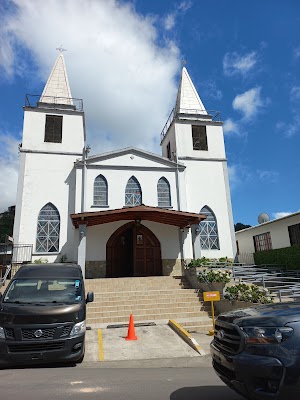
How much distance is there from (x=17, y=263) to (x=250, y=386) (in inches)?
606

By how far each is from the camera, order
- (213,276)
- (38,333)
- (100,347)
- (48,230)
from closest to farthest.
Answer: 1. (38,333)
2. (100,347)
3. (213,276)
4. (48,230)

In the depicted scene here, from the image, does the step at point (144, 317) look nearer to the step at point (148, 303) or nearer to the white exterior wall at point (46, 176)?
the step at point (148, 303)

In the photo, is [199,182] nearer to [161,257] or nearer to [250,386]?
[161,257]

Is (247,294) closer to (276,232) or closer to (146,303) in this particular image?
(146,303)

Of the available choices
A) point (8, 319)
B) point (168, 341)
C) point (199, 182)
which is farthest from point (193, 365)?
point (199, 182)

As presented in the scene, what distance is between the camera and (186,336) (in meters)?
8.72

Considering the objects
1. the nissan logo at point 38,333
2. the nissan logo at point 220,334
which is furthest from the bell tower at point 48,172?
the nissan logo at point 220,334

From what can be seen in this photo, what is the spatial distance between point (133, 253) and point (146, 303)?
18.7 ft

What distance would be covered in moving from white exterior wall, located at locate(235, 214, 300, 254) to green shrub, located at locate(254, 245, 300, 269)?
22.7 inches

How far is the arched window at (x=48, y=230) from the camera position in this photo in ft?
55.8

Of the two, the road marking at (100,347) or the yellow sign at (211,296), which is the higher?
the yellow sign at (211,296)

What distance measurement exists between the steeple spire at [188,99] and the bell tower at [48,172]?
23.7 feet

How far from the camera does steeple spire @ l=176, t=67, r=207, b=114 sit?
72.9 feet

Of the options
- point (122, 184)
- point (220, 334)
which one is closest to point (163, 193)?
point (122, 184)
